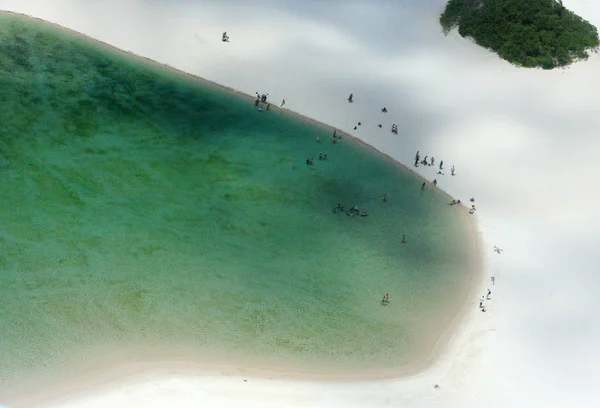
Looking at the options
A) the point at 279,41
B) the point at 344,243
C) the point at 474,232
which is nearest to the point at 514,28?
the point at 279,41

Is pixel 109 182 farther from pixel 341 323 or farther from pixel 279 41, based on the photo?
pixel 279 41

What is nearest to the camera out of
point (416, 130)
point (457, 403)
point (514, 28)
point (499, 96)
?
point (457, 403)

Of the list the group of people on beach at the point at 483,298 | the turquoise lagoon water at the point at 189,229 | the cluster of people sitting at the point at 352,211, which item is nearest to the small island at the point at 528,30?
the turquoise lagoon water at the point at 189,229

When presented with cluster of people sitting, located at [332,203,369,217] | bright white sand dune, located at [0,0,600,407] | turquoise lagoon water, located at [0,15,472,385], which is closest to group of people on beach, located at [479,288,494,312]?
bright white sand dune, located at [0,0,600,407]

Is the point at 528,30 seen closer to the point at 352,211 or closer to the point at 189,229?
the point at 352,211

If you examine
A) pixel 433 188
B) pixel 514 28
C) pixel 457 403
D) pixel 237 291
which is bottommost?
pixel 457 403

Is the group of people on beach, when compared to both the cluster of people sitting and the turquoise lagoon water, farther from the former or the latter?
the cluster of people sitting
